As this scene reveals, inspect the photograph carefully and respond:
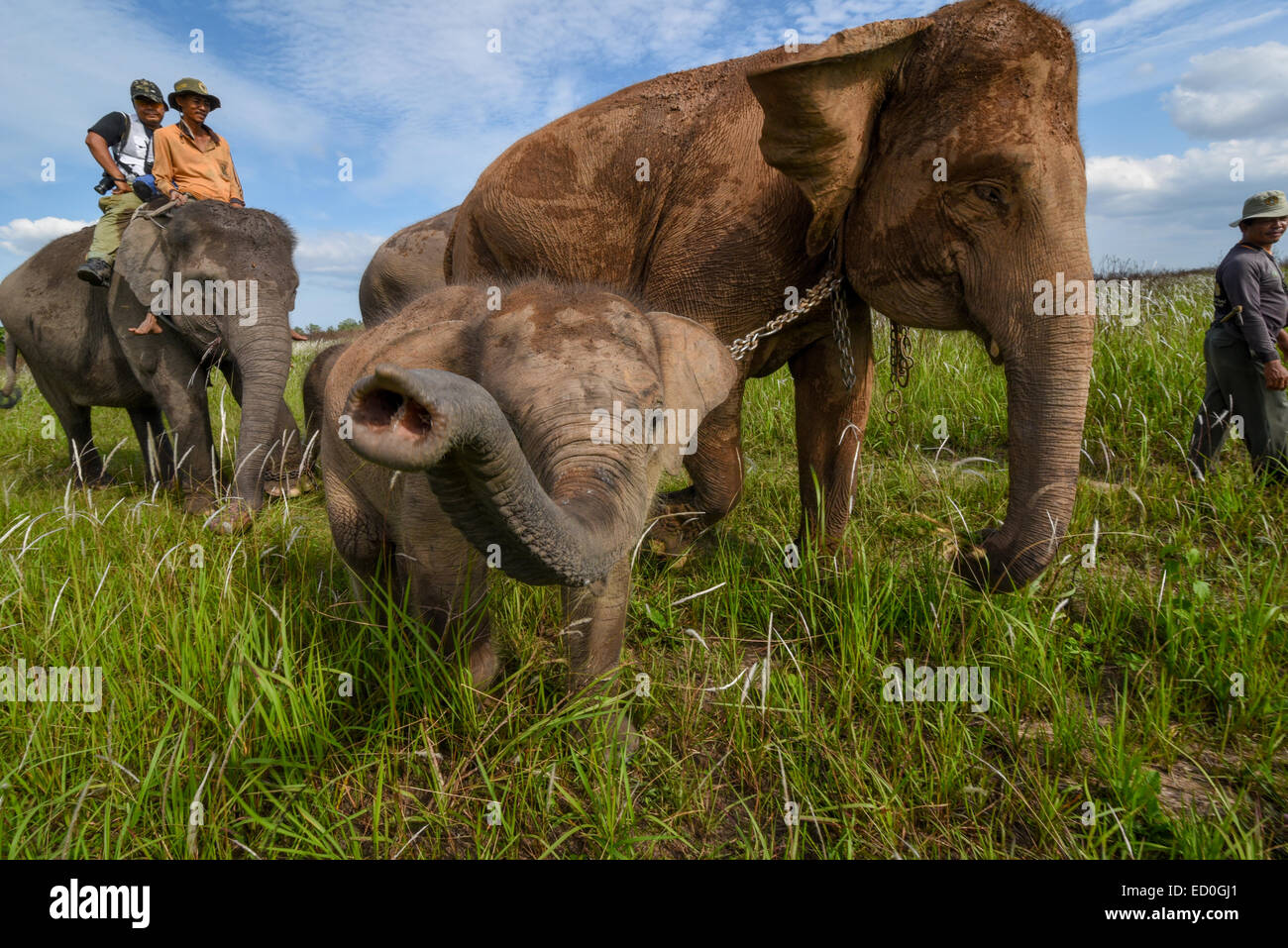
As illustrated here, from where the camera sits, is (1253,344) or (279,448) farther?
(279,448)

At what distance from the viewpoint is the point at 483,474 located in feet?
4.71

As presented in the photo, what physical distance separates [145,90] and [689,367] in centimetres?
842

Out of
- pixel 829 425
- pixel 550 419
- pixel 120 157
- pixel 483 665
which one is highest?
pixel 120 157

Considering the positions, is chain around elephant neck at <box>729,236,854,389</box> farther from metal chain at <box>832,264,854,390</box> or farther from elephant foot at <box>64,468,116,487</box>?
elephant foot at <box>64,468,116,487</box>

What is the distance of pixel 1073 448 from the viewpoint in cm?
295

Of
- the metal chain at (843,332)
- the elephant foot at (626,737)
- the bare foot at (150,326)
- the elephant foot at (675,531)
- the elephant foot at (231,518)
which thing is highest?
the bare foot at (150,326)

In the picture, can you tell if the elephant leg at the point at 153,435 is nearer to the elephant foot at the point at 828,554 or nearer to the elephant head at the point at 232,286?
the elephant head at the point at 232,286

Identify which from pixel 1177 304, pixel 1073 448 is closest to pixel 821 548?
pixel 1073 448

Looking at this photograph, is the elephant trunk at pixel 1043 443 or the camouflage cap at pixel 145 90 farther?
the camouflage cap at pixel 145 90

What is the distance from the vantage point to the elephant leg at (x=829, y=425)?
4070mm

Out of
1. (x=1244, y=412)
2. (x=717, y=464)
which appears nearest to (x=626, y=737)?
(x=717, y=464)

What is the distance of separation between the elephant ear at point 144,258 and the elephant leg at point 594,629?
589 cm

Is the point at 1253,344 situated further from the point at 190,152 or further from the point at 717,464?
the point at 190,152

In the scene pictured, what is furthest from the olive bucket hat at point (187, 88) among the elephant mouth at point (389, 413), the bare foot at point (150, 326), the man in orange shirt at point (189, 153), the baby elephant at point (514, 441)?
the elephant mouth at point (389, 413)
